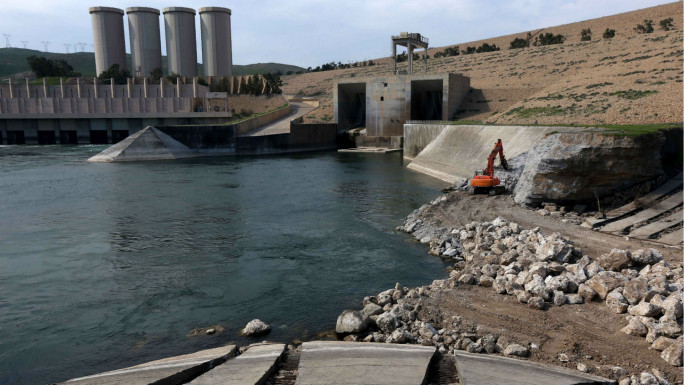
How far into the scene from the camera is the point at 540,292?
10602 millimetres

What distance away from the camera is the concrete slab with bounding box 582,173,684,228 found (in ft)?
53.6

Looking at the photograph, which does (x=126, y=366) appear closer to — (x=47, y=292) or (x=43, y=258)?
(x=47, y=292)

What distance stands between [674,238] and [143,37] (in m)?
Result: 114

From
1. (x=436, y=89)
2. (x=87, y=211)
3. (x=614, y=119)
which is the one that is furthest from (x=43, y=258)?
(x=436, y=89)

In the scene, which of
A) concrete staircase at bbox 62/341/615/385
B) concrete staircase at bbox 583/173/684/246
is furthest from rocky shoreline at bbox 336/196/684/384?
concrete staircase at bbox 583/173/684/246

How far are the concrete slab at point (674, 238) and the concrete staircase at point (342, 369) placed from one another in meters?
8.56

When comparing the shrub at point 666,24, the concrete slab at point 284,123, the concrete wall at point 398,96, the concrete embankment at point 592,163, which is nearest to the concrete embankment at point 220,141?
the concrete slab at point 284,123

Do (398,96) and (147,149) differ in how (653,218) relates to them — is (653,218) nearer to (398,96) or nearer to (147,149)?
(398,96)

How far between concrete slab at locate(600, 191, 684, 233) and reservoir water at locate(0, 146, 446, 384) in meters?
5.95

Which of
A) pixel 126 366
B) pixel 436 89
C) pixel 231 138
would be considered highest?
pixel 436 89

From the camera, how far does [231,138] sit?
50469 millimetres

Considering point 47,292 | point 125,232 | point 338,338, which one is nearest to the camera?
point 338,338

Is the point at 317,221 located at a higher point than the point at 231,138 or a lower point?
lower

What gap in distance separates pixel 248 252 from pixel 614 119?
91.6 ft
